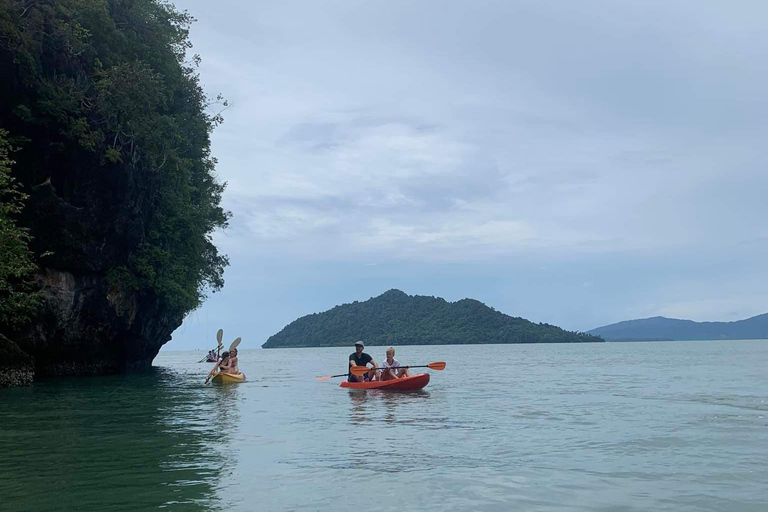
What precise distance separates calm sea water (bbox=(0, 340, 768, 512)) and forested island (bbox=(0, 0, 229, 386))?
9857 millimetres

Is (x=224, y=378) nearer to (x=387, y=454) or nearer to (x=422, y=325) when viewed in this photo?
(x=387, y=454)

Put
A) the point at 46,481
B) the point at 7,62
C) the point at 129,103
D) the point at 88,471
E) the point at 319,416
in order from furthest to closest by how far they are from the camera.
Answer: the point at 129,103 < the point at 7,62 < the point at 319,416 < the point at 88,471 < the point at 46,481

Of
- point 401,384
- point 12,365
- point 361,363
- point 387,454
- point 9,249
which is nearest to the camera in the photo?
point 387,454

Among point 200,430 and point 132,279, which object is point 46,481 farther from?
point 132,279

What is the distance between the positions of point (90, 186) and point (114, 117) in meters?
3.18

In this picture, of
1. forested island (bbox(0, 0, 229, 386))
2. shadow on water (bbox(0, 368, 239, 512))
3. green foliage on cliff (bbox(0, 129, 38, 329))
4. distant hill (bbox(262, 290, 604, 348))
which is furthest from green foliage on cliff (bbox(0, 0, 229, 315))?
distant hill (bbox(262, 290, 604, 348))

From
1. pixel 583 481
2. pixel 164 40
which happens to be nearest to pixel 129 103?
pixel 164 40

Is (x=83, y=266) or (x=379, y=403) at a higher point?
(x=83, y=266)

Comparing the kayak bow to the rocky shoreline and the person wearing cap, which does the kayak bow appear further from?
the rocky shoreline

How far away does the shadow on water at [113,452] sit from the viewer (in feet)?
23.6

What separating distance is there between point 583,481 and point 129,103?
80.7ft

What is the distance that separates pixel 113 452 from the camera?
395 inches

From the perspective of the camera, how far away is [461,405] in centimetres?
1727

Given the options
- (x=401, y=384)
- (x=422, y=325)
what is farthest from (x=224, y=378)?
(x=422, y=325)
